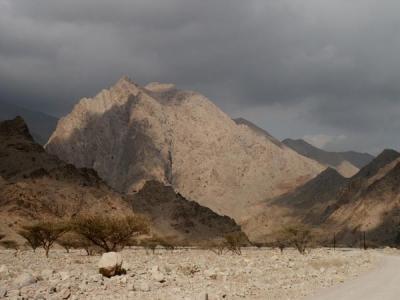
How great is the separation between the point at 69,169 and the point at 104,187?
11.8m

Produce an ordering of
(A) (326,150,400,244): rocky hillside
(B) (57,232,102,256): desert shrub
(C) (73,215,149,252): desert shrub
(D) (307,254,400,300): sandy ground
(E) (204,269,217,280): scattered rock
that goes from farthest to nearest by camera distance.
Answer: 1. (A) (326,150,400,244): rocky hillside
2. (B) (57,232,102,256): desert shrub
3. (C) (73,215,149,252): desert shrub
4. (E) (204,269,217,280): scattered rock
5. (D) (307,254,400,300): sandy ground

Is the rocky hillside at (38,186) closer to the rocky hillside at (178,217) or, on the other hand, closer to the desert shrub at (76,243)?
the desert shrub at (76,243)

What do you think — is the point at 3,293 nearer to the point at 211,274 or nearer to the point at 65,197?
the point at 211,274

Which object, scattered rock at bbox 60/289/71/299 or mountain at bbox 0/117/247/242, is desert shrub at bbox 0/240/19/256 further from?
scattered rock at bbox 60/289/71/299

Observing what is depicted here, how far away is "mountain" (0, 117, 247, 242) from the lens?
112 metres

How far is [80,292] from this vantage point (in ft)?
62.6

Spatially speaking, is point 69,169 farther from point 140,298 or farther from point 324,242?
point 140,298

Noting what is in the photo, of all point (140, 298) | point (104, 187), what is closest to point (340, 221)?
point (104, 187)

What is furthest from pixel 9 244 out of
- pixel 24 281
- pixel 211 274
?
pixel 24 281

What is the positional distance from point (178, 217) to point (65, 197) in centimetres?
4205

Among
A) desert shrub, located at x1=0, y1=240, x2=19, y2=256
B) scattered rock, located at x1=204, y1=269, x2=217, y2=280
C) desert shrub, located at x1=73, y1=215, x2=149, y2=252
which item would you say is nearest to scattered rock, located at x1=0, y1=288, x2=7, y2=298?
scattered rock, located at x1=204, y1=269, x2=217, y2=280

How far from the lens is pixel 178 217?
15375 cm

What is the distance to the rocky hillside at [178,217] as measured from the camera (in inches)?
5792

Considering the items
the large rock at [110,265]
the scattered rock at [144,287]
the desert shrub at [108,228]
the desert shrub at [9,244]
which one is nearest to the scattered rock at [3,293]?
the scattered rock at [144,287]
